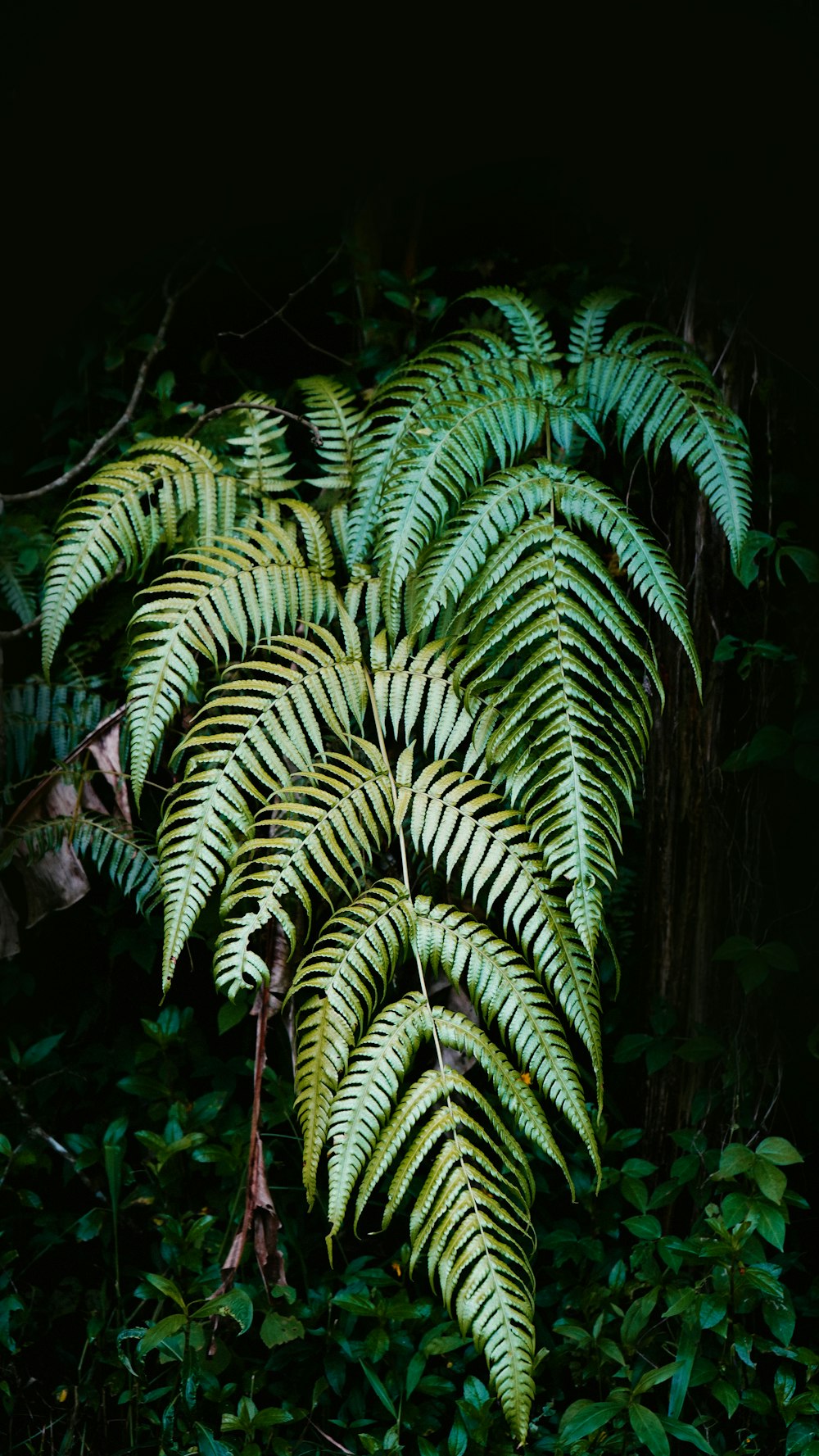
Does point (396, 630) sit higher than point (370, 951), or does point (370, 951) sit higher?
point (396, 630)

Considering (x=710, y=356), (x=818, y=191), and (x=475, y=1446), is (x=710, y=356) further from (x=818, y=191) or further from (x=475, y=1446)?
(x=475, y=1446)

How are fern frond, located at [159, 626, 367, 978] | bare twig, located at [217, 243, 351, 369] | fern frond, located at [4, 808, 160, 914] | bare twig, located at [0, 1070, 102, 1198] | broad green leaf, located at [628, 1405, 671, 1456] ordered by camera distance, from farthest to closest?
bare twig, located at [217, 243, 351, 369], bare twig, located at [0, 1070, 102, 1198], fern frond, located at [4, 808, 160, 914], broad green leaf, located at [628, 1405, 671, 1456], fern frond, located at [159, 626, 367, 978]

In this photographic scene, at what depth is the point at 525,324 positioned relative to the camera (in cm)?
202

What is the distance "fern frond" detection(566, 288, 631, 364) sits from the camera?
1.98 meters

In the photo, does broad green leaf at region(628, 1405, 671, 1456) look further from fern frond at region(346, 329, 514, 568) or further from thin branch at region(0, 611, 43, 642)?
thin branch at region(0, 611, 43, 642)

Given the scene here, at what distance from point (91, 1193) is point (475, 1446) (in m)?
1.01

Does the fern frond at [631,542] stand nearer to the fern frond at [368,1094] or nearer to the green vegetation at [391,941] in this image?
the green vegetation at [391,941]

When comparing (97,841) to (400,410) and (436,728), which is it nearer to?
(436,728)

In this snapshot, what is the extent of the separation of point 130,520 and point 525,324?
0.88 meters

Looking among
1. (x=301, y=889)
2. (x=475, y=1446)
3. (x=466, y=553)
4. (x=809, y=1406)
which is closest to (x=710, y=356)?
(x=466, y=553)

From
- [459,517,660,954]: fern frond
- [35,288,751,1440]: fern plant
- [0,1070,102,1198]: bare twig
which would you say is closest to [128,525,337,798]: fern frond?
[35,288,751,1440]: fern plant

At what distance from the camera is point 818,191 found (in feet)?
6.71

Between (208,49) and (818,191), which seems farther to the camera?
(208,49)

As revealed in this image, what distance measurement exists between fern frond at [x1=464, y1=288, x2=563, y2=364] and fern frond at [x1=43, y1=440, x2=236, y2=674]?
2.10ft
